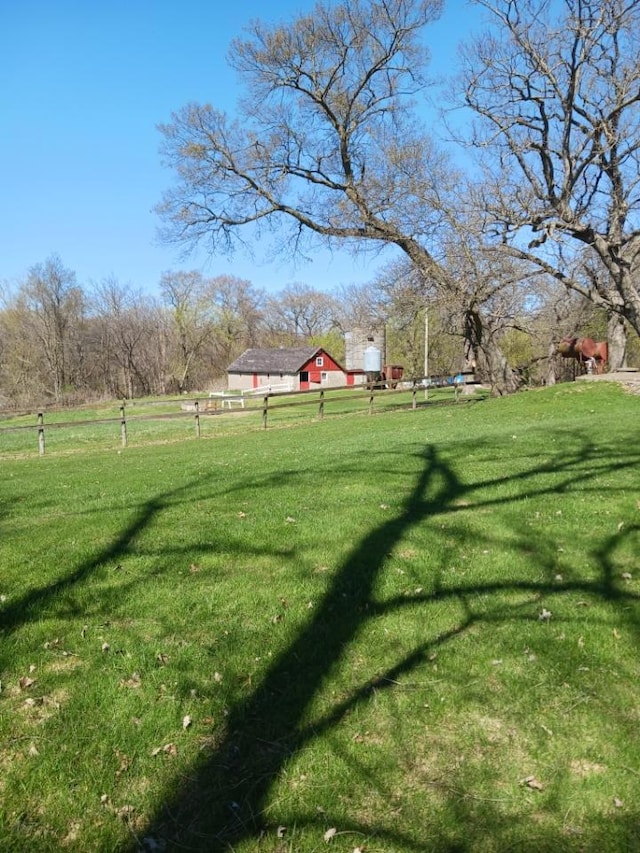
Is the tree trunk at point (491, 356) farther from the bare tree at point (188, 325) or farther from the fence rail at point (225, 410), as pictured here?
the bare tree at point (188, 325)

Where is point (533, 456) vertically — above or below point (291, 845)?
above

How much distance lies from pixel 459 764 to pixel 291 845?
0.83 m

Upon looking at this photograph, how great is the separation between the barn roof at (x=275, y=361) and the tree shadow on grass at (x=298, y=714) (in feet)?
186

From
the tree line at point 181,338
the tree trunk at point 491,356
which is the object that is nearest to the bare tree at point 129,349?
the tree line at point 181,338

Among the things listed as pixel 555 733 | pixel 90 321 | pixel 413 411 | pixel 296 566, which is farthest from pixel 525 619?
pixel 90 321

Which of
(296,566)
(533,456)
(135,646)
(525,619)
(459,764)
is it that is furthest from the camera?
(533,456)

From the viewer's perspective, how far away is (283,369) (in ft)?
201

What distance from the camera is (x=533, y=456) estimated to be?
8680mm

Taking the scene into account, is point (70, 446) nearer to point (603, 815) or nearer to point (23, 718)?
point (23, 718)

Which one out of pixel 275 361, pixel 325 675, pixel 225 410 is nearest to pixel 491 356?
pixel 225 410

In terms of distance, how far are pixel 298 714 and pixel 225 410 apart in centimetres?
1630

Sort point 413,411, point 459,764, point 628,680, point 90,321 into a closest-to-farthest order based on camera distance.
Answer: point 459,764 < point 628,680 < point 413,411 < point 90,321

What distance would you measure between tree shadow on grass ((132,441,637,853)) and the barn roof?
186 ft

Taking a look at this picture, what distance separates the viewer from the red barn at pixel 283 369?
61.2 meters
